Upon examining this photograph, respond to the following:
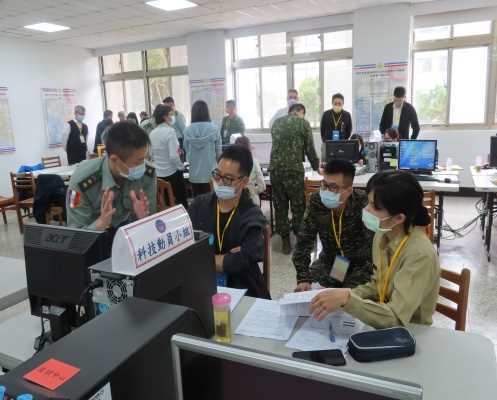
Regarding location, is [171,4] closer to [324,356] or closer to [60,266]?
[60,266]

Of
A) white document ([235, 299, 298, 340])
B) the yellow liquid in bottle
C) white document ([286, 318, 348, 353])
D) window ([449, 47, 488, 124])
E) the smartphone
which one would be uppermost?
window ([449, 47, 488, 124])

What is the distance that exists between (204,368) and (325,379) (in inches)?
8.9

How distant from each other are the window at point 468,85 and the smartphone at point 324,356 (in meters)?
6.46

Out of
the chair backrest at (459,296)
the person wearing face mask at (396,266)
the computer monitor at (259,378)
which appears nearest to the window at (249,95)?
the person wearing face mask at (396,266)

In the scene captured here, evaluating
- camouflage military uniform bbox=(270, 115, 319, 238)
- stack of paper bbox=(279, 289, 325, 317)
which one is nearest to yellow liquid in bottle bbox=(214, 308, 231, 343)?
stack of paper bbox=(279, 289, 325, 317)

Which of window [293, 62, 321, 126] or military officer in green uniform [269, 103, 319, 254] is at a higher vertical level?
window [293, 62, 321, 126]

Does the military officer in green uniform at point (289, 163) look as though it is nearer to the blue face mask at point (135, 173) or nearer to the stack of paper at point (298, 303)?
the blue face mask at point (135, 173)

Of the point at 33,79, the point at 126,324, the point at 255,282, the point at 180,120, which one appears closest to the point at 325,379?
the point at 126,324

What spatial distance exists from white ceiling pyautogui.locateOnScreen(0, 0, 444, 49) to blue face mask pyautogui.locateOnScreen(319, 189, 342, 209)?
14.8 feet

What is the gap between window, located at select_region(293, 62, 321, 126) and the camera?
24.4ft

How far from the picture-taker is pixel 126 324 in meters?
0.77

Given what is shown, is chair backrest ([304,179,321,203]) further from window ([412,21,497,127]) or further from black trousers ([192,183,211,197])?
window ([412,21,497,127])

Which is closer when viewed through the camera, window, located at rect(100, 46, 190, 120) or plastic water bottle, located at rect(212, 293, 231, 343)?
plastic water bottle, located at rect(212, 293, 231, 343)

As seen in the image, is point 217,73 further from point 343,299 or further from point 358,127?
point 343,299
